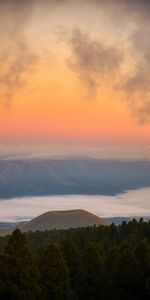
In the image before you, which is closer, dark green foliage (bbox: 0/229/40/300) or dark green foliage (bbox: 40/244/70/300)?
dark green foliage (bbox: 0/229/40/300)

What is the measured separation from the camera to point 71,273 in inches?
4149

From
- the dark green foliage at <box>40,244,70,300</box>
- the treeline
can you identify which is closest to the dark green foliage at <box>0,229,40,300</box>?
the treeline

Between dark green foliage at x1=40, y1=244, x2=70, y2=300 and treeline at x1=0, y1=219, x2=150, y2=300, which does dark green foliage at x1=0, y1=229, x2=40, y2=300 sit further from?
dark green foliage at x1=40, y1=244, x2=70, y2=300

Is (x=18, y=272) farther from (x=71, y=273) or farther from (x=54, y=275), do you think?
(x=71, y=273)

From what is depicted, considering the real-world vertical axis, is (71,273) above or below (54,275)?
above

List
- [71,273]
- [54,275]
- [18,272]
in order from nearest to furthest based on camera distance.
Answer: [18,272] < [54,275] < [71,273]

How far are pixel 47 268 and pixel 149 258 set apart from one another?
17.7 meters

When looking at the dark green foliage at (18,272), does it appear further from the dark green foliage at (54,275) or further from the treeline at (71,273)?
the dark green foliage at (54,275)

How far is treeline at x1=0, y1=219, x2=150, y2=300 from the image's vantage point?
8756cm

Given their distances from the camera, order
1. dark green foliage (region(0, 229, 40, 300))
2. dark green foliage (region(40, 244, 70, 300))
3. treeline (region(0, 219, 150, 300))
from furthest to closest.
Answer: dark green foliage (region(40, 244, 70, 300)), treeline (region(0, 219, 150, 300)), dark green foliage (region(0, 229, 40, 300))

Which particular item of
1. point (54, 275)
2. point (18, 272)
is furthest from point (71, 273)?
point (18, 272)

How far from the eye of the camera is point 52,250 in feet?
313

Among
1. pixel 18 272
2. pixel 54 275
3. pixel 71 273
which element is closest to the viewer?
pixel 18 272

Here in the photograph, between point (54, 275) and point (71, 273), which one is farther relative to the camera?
point (71, 273)
